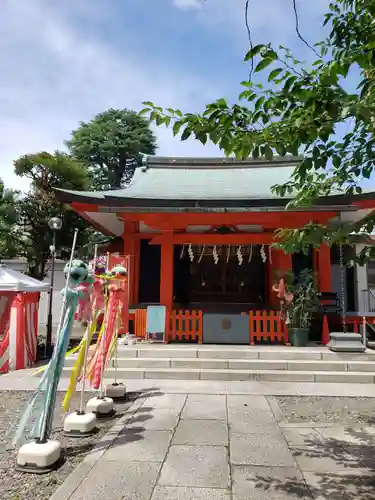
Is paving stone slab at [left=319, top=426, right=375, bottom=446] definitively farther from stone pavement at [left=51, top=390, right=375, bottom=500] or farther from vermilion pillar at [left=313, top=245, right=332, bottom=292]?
vermilion pillar at [left=313, top=245, right=332, bottom=292]

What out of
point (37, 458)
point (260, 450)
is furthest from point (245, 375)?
point (37, 458)

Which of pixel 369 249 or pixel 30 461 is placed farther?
pixel 30 461

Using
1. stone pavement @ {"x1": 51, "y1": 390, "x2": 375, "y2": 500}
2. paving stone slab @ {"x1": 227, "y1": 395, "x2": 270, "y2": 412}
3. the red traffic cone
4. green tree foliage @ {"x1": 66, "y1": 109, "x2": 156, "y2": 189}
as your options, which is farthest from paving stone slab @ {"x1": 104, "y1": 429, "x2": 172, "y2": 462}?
green tree foliage @ {"x1": 66, "y1": 109, "x2": 156, "y2": 189}

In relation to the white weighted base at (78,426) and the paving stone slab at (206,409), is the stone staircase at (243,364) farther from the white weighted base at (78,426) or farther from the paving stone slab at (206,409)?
the white weighted base at (78,426)

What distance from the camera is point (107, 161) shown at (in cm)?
2989

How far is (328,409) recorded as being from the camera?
5.43m

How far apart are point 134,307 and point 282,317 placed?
4478mm

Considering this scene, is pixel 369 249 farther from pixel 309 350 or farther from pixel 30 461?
pixel 309 350

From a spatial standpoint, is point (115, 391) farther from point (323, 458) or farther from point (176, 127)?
point (176, 127)

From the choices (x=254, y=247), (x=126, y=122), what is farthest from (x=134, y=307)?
(x=126, y=122)

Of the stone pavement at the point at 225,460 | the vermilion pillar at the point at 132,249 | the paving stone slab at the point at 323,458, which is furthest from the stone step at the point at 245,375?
the vermilion pillar at the point at 132,249

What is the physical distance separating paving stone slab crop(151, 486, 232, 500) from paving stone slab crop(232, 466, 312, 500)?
0.37ft

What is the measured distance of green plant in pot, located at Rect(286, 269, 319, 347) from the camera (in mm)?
8570

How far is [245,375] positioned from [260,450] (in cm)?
346
